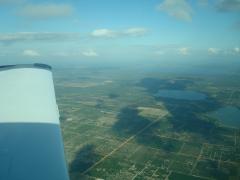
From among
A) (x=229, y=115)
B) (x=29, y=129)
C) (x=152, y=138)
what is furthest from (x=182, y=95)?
(x=29, y=129)

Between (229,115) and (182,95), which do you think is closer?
(229,115)

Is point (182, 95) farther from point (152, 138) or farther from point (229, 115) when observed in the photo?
point (152, 138)

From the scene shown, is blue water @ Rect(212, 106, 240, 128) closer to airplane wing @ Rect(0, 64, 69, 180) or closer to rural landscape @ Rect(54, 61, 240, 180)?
rural landscape @ Rect(54, 61, 240, 180)

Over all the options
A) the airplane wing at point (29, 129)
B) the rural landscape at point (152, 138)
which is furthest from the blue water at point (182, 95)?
the airplane wing at point (29, 129)

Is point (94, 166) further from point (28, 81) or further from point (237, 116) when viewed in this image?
point (237, 116)

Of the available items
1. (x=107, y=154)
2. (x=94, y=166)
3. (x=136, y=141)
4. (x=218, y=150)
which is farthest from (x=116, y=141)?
(x=218, y=150)

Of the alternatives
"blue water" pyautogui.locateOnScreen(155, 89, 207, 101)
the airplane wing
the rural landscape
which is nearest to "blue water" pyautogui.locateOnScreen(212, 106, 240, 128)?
the rural landscape

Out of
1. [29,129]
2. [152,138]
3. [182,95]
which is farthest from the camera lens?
[182,95]
